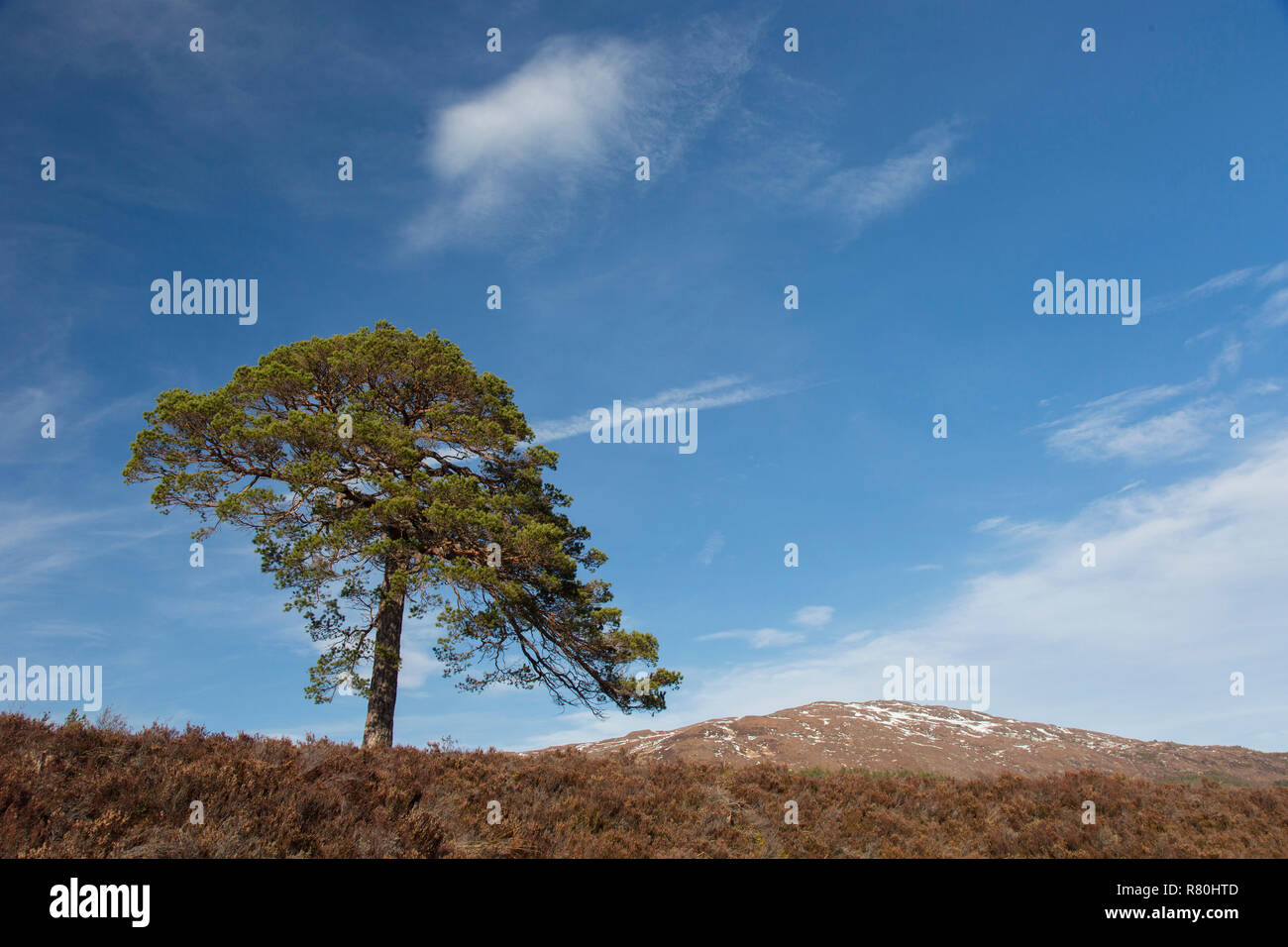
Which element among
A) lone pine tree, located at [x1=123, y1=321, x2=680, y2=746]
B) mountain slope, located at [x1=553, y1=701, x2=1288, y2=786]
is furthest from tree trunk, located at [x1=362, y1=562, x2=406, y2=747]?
mountain slope, located at [x1=553, y1=701, x2=1288, y2=786]

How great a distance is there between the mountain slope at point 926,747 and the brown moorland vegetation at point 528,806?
18467 mm

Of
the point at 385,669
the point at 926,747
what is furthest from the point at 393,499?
the point at 926,747

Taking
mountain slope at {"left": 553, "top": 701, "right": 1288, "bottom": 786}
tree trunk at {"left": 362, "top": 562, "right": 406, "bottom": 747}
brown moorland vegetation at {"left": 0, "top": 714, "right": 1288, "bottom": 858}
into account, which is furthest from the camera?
mountain slope at {"left": 553, "top": 701, "right": 1288, "bottom": 786}

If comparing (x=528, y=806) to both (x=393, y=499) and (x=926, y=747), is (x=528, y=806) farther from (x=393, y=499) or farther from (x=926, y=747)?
(x=926, y=747)

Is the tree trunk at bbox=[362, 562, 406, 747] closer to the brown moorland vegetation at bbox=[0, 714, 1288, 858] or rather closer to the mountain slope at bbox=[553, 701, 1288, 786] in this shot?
the brown moorland vegetation at bbox=[0, 714, 1288, 858]

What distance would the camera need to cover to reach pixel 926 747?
40.4m

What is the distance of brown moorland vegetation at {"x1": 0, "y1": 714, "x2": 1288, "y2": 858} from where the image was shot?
7.27 meters

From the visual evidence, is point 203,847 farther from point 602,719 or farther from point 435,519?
point 602,719

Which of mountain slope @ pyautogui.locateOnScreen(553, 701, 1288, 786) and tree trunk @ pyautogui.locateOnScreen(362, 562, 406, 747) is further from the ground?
tree trunk @ pyautogui.locateOnScreen(362, 562, 406, 747)

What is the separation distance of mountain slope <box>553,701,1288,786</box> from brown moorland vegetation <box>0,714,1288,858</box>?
18.5 metres

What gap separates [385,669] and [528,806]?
8.73 meters

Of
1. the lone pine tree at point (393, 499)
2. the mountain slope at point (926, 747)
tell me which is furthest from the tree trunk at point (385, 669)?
the mountain slope at point (926, 747)

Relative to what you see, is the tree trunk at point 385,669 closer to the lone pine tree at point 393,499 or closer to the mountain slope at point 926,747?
the lone pine tree at point 393,499

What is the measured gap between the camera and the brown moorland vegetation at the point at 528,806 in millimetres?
7273
